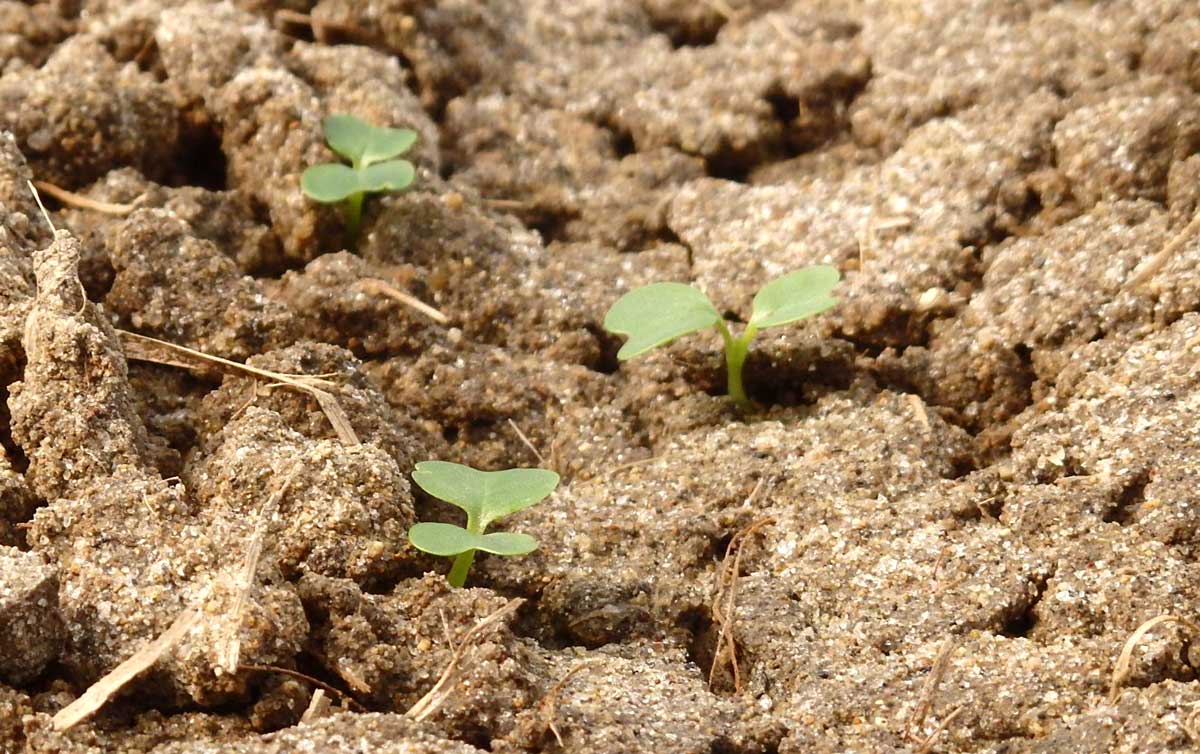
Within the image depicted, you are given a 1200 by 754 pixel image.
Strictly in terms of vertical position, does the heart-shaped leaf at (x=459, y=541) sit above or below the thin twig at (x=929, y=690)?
above

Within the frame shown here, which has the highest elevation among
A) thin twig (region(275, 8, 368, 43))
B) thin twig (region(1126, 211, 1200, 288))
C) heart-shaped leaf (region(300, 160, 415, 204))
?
thin twig (region(1126, 211, 1200, 288))

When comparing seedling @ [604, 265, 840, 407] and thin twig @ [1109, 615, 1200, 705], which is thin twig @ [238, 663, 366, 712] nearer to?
seedling @ [604, 265, 840, 407]

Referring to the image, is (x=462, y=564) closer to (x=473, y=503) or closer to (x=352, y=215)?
(x=473, y=503)

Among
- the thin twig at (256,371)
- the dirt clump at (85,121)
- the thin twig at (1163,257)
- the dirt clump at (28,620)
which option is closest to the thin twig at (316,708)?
the dirt clump at (28,620)

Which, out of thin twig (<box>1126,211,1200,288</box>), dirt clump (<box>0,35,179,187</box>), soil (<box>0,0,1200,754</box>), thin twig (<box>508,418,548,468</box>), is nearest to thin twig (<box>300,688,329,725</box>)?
soil (<box>0,0,1200,754</box>)

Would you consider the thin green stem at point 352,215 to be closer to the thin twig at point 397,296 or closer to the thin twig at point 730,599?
the thin twig at point 397,296
